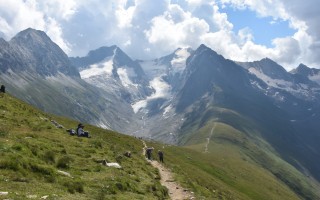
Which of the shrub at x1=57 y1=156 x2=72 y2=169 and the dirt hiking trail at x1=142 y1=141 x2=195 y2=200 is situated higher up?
the dirt hiking trail at x1=142 y1=141 x2=195 y2=200

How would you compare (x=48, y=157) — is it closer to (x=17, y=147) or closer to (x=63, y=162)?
(x=63, y=162)

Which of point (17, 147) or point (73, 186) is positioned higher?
point (17, 147)

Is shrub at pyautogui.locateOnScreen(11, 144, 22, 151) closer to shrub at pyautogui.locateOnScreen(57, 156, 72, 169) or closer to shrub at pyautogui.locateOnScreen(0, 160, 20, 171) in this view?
shrub at pyautogui.locateOnScreen(57, 156, 72, 169)

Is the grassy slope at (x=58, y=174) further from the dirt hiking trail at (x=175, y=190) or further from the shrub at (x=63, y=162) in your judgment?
the dirt hiking trail at (x=175, y=190)

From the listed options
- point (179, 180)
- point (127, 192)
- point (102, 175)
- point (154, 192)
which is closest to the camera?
point (127, 192)

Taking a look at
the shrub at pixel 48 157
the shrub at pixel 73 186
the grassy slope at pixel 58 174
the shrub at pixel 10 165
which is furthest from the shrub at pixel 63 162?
the shrub at pixel 10 165

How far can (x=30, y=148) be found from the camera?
33.4 metres

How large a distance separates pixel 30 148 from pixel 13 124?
15.5m

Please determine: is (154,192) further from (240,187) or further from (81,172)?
(240,187)

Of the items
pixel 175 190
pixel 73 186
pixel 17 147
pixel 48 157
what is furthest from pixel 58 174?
pixel 175 190

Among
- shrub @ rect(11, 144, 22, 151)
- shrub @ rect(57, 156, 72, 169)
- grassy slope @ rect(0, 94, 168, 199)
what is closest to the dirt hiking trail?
grassy slope @ rect(0, 94, 168, 199)

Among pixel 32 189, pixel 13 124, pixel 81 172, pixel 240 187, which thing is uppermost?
pixel 240 187

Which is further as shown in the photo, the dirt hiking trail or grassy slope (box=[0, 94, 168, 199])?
the dirt hiking trail

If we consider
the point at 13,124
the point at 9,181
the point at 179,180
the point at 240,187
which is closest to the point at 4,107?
the point at 13,124
